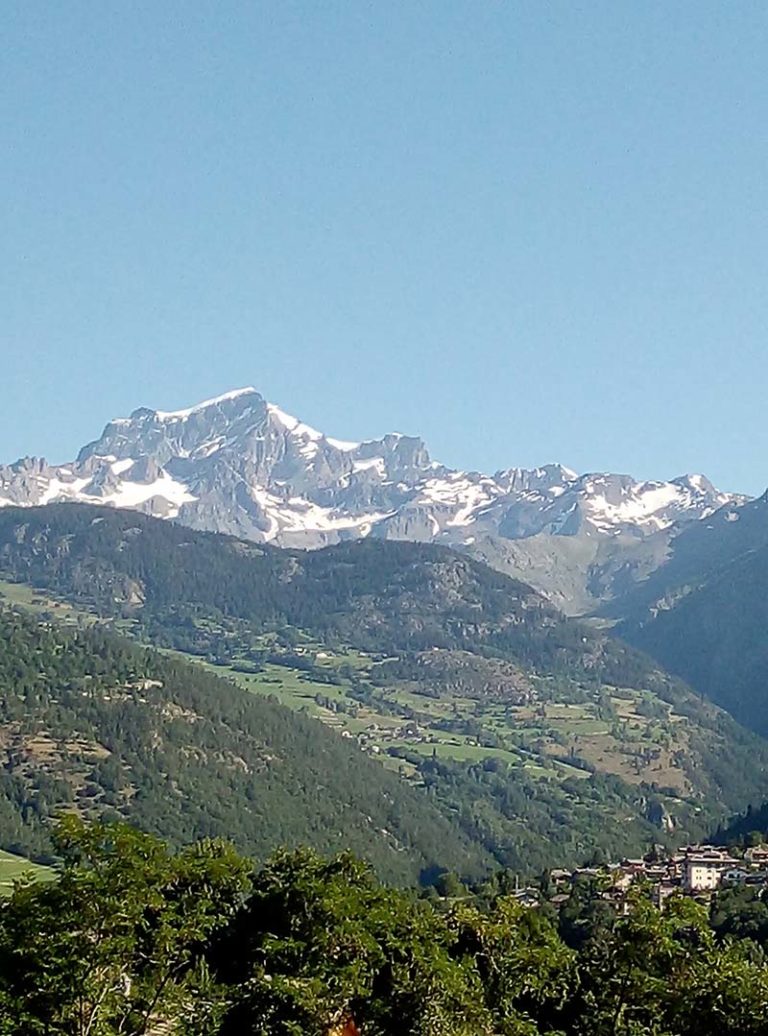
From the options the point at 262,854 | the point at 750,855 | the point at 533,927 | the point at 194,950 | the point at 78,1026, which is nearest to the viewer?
the point at 78,1026

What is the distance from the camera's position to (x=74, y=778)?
198 metres

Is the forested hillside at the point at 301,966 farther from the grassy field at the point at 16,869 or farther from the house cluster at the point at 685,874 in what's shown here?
the grassy field at the point at 16,869

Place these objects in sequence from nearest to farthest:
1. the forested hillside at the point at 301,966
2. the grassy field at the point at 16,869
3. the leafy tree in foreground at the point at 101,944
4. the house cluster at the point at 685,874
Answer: the leafy tree in foreground at the point at 101,944
the forested hillside at the point at 301,966
the house cluster at the point at 685,874
the grassy field at the point at 16,869

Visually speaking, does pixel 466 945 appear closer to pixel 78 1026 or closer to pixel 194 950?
pixel 194 950

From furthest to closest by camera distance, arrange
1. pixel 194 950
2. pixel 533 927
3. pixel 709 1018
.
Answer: pixel 533 927 < pixel 194 950 < pixel 709 1018

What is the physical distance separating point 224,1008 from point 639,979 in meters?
13.5

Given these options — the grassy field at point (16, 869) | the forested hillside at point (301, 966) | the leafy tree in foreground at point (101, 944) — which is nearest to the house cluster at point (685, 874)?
the forested hillside at point (301, 966)

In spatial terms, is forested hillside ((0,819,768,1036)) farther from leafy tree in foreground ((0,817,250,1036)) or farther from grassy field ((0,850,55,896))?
grassy field ((0,850,55,896))

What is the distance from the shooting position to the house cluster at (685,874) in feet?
371

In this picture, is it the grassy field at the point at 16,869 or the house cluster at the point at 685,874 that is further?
the grassy field at the point at 16,869

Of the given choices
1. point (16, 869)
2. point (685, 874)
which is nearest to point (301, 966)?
point (685, 874)

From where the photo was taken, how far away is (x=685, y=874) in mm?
125688

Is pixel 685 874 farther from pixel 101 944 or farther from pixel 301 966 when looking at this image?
pixel 101 944

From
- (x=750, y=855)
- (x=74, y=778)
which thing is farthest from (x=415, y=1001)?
(x=74, y=778)
